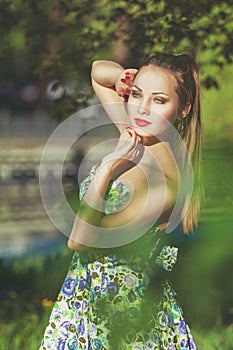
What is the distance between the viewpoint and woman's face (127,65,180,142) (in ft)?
16.0

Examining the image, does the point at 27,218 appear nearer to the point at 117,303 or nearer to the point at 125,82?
the point at 117,303

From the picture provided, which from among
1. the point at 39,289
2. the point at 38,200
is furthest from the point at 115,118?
the point at 39,289

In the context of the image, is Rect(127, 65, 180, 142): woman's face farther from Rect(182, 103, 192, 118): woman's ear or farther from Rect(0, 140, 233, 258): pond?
Rect(0, 140, 233, 258): pond

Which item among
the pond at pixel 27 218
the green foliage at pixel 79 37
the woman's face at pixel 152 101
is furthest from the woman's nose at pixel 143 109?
the pond at pixel 27 218

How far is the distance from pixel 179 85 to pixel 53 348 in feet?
4.98

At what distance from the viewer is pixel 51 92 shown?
5.37m

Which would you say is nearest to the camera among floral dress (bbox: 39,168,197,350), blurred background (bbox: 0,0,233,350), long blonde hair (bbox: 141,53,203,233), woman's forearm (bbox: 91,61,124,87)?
floral dress (bbox: 39,168,197,350)

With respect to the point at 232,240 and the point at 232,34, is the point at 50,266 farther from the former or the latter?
the point at 232,34

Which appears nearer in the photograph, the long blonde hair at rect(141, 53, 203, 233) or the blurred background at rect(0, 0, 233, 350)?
the long blonde hair at rect(141, 53, 203, 233)

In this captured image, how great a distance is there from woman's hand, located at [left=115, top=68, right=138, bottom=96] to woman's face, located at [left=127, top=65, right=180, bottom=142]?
0.10ft

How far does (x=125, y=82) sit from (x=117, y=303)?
3.83 feet

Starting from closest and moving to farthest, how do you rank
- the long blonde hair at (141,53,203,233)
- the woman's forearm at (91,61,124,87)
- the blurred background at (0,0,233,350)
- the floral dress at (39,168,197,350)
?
the floral dress at (39,168,197,350)
the long blonde hair at (141,53,203,233)
the woman's forearm at (91,61,124,87)
the blurred background at (0,0,233,350)

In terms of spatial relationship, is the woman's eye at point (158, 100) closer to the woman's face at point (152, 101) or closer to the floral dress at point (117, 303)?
the woman's face at point (152, 101)

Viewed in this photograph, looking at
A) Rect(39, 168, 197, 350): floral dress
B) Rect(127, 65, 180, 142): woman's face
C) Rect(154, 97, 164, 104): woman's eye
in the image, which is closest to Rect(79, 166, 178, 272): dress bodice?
Rect(39, 168, 197, 350): floral dress
